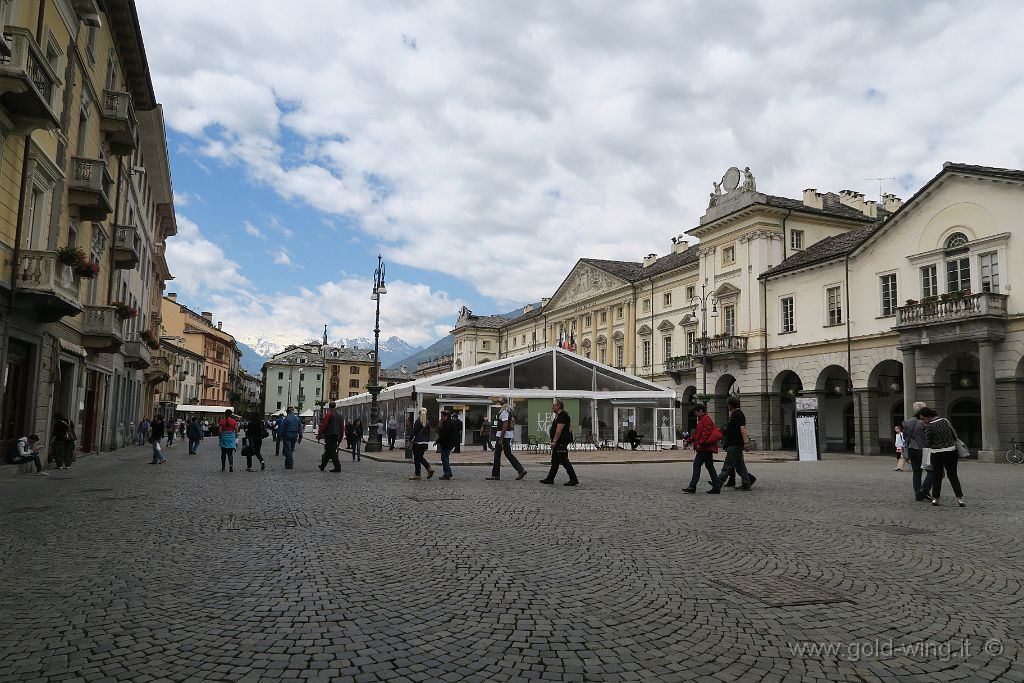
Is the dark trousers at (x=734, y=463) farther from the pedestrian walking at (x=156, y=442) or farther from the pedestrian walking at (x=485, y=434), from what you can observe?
the pedestrian walking at (x=485, y=434)

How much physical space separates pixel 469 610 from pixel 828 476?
654 inches

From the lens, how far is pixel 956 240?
2998cm

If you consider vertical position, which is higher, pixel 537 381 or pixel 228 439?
pixel 537 381

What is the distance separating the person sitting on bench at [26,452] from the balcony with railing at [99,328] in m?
6.01

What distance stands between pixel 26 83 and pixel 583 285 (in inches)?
2085

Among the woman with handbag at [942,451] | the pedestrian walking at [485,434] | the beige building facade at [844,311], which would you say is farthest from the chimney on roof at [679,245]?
the woman with handbag at [942,451]

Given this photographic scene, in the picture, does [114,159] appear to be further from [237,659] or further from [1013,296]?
[1013,296]

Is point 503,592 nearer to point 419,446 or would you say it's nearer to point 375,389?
point 419,446

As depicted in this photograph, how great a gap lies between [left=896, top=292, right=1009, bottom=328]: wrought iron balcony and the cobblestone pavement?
65.6ft

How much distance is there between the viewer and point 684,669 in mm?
4051

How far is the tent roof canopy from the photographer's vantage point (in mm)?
31359

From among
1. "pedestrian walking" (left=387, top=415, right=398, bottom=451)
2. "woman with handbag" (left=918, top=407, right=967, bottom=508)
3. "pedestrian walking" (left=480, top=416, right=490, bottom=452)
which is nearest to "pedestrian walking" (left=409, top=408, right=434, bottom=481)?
"woman with handbag" (left=918, top=407, right=967, bottom=508)

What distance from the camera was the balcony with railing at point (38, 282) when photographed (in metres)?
15.3

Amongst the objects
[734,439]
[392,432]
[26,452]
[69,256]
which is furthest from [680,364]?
[26,452]
